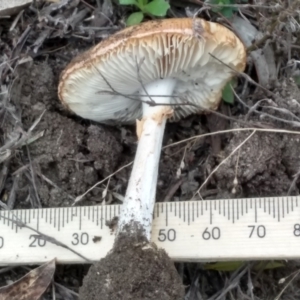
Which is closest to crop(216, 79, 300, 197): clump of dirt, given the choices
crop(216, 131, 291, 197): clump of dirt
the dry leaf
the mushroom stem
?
crop(216, 131, 291, 197): clump of dirt

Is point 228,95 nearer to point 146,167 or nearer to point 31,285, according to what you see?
point 146,167

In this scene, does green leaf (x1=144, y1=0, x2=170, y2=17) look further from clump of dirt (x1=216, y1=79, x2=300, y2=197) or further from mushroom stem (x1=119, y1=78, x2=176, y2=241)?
clump of dirt (x1=216, y1=79, x2=300, y2=197)

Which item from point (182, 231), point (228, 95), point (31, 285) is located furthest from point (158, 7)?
point (31, 285)

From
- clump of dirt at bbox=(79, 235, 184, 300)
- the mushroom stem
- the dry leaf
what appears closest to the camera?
clump of dirt at bbox=(79, 235, 184, 300)

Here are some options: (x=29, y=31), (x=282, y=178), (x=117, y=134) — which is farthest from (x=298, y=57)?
(x=29, y=31)

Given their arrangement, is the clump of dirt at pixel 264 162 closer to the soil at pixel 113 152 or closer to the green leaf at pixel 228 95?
the soil at pixel 113 152

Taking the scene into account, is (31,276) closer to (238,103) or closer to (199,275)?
(199,275)

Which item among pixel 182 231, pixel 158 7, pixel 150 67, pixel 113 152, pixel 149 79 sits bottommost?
pixel 182 231
